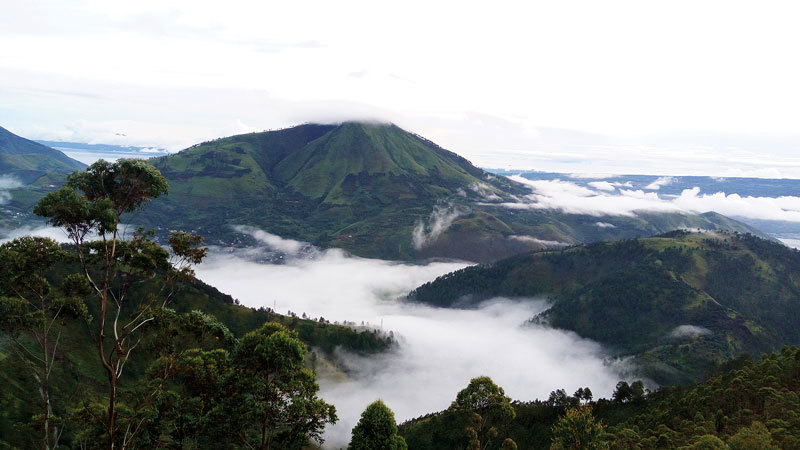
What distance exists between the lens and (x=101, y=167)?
2819 centimetres

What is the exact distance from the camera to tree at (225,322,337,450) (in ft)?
106

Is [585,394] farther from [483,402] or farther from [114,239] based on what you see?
[114,239]

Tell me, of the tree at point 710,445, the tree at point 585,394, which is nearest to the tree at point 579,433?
the tree at point 710,445

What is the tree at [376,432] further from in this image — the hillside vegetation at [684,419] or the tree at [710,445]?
the tree at [710,445]

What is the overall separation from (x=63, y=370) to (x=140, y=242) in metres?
174

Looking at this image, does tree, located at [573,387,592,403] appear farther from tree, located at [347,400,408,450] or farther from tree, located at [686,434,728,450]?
tree, located at [347,400,408,450]

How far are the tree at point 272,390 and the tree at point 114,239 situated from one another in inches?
282

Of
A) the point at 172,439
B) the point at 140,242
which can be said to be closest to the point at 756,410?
the point at 172,439

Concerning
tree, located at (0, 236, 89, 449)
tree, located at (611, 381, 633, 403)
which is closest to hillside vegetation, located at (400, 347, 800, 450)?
tree, located at (611, 381, 633, 403)

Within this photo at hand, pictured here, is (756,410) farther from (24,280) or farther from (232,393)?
(24,280)

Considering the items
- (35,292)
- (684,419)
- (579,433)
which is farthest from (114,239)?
(684,419)

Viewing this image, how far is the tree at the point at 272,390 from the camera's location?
106ft

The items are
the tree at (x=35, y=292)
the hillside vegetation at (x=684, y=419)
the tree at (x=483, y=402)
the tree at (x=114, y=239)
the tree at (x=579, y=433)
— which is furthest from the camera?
the hillside vegetation at (x=684, y=419)

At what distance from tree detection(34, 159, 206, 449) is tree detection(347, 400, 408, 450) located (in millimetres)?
31017
